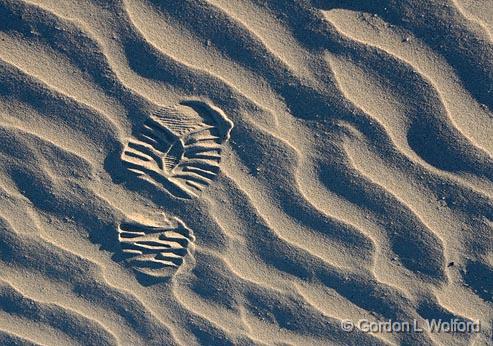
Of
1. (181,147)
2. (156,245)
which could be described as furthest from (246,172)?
(156,245)

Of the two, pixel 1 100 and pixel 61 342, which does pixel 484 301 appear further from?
pixel 1 100

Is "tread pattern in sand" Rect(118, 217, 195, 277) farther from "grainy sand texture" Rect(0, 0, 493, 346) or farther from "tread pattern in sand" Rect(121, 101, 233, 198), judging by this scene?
"tread pattern in sand" Rect(121, 101, 233, 198)

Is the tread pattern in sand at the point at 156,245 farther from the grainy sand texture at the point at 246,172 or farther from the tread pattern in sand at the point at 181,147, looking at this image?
the tread pattern in sand at the point at 181,147

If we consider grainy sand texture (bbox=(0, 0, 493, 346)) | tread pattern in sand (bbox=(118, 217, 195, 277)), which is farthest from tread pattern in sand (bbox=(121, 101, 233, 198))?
tread pattern in sand (bbox=(118, 217, 195, 277))

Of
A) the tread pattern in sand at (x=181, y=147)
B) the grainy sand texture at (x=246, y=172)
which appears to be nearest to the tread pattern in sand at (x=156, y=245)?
the grainy sand texture at (x=246, y=172)

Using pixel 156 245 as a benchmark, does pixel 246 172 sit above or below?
above

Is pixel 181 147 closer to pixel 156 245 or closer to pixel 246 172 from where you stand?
pixel 246 172
